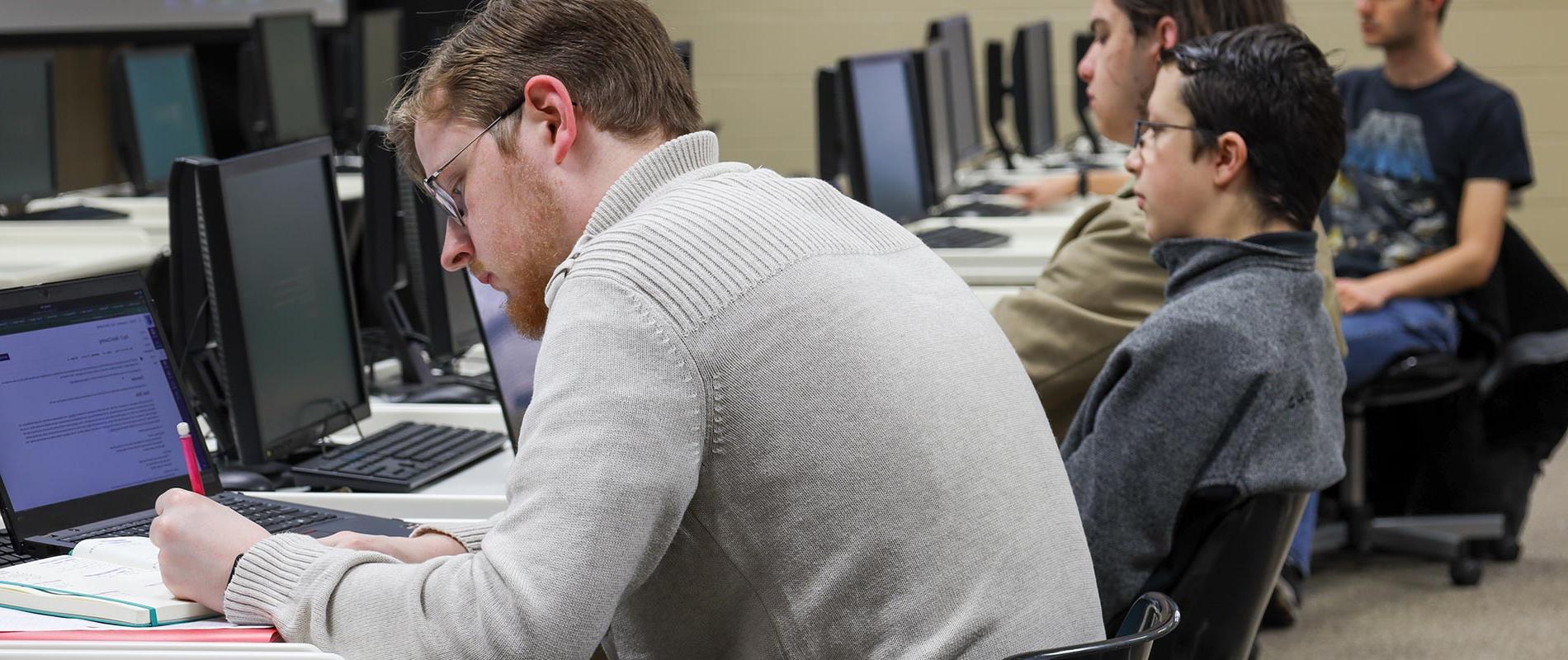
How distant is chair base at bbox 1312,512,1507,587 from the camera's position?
12.0 ft

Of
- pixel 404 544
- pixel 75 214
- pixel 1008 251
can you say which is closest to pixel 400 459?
pixel 404 544

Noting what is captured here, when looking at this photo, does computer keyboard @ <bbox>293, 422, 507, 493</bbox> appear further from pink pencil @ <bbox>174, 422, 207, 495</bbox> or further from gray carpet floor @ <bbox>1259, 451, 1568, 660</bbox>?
gray carpet floor @ <bbox>1259, 451, 1568, 660</bbox>

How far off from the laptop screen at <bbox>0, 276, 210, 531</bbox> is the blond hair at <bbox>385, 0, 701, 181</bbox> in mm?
586

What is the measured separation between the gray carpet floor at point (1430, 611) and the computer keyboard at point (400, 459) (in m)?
1.75

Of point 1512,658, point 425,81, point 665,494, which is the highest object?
point 425,81

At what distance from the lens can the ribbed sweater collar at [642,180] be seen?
1.28m

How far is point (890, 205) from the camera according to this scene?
4.01 metres

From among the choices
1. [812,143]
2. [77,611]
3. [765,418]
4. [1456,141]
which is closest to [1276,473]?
[765,418]

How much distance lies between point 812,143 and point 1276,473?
585 cm

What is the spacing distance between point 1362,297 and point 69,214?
3.55 m

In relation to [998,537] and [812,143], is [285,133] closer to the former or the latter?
[812,143]

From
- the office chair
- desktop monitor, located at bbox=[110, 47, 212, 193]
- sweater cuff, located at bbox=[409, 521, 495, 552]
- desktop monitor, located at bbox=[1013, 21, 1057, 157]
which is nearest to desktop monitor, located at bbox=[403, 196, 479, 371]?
sweater cuff, located at bbox=[409, 521, 495, 552]

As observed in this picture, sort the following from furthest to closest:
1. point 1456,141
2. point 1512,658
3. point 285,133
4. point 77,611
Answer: point 285,133
point 1456,141
point 1512,658
point 77,611

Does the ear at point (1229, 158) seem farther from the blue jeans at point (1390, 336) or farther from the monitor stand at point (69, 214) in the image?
the monitor stand at point (69, 214)
